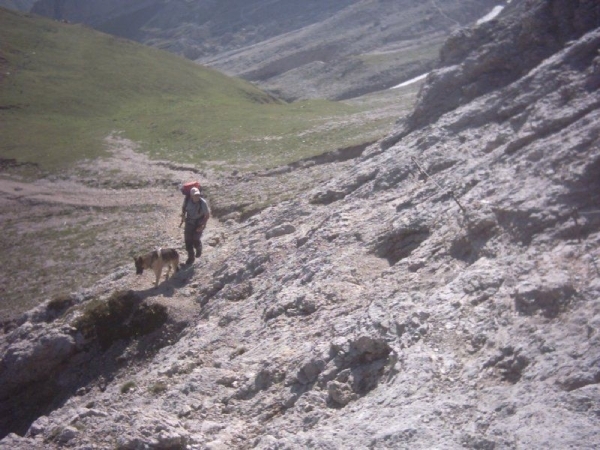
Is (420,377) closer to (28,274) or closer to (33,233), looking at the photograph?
(28,274)

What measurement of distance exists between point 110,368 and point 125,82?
85.8 meters

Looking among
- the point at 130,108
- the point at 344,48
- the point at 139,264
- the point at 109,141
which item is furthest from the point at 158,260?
the point at 344,48

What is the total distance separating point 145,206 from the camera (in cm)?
3938

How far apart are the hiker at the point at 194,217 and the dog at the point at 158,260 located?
3.10 ft

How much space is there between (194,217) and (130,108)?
69.7 meters

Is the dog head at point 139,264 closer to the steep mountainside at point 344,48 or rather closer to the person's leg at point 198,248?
the person's leg at point 198,248

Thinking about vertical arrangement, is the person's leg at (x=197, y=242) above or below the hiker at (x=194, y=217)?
below

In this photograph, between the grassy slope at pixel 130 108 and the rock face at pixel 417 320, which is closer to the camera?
the rock face at pixel 417 320

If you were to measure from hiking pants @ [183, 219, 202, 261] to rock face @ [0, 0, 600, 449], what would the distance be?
1.76 metres

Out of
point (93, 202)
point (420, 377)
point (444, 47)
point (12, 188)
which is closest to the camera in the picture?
point (420, 377)

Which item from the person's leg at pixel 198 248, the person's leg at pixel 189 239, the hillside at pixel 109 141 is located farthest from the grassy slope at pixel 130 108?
the person's leg at pixel 189 239

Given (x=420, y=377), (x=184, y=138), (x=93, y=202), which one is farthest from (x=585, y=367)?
(x=184, y=138)

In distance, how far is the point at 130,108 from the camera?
83062mm

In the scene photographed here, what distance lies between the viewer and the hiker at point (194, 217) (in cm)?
1898
